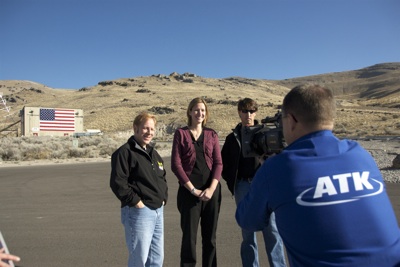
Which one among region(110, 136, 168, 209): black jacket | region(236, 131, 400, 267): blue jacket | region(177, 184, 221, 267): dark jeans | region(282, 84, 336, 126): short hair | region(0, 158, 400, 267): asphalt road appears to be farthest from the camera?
region(0, 158, 400, 267): asphalt road

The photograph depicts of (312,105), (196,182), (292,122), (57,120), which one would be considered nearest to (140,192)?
(196,182)

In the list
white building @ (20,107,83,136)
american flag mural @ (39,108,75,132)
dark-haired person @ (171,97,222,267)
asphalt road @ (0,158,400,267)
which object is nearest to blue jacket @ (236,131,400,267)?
dark-haired person @ (171,97,222,267)

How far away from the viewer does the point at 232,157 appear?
4.02 m

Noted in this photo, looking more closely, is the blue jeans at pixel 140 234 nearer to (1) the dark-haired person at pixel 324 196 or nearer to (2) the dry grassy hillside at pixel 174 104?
(1) the dark-haired person at pixel 324 196

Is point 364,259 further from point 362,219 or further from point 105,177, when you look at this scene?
point 105,177

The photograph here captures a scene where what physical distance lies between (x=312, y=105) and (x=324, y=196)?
418 mm

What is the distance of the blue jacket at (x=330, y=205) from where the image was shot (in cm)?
144

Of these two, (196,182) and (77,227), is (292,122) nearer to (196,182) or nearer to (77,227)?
(196,182)

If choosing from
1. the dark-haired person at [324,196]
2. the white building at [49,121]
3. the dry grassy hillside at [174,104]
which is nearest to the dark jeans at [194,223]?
the dark-haired person at [324,196]

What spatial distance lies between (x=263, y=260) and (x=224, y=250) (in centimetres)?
58

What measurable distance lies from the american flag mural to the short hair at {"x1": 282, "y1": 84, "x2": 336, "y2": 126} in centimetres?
2999

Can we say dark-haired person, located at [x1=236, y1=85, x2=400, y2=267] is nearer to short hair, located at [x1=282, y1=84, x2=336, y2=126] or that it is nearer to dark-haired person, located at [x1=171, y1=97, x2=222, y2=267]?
short hair, located at [x1=282, y1=84, x2=336, y2=126]

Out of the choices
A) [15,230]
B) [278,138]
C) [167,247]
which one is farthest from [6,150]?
[278,138]

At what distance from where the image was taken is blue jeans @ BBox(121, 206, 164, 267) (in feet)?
11.0
